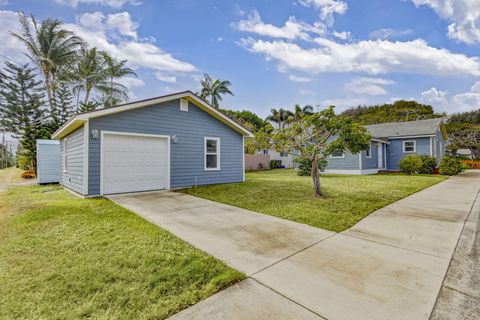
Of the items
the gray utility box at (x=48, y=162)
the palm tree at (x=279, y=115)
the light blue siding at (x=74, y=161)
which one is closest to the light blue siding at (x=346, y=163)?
the light blue siding at (x=74, y=161)

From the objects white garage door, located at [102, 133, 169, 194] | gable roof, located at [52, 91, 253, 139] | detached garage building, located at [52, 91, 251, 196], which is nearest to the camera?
gable roof, located at [52, 91, 253, 139]

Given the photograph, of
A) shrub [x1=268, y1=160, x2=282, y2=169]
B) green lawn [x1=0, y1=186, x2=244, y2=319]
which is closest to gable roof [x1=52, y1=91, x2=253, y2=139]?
green lawn [x1=0, y1=186, x2=244, y2=319]

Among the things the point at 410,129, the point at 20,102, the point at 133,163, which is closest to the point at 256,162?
the point at 410,129

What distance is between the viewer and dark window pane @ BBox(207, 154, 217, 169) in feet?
32.2

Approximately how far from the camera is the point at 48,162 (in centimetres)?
1162

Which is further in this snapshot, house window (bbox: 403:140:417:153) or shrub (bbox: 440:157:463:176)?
house window (bbox: 403:140:417:153)

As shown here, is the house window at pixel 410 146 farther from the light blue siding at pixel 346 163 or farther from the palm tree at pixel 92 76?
the palm tree at pixel 92 76

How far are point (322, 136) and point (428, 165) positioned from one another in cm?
1300

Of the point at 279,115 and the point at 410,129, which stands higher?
the point at 279,115

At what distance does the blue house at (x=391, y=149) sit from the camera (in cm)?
1617

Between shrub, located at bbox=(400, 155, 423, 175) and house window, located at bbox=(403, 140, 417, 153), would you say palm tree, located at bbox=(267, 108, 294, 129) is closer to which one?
house window, located at bbox=(403, 140, 417, 153)

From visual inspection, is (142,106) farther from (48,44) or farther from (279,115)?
(279,115)

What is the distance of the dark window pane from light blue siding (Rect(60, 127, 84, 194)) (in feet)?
15.2

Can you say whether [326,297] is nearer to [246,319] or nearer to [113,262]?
[246,319]
